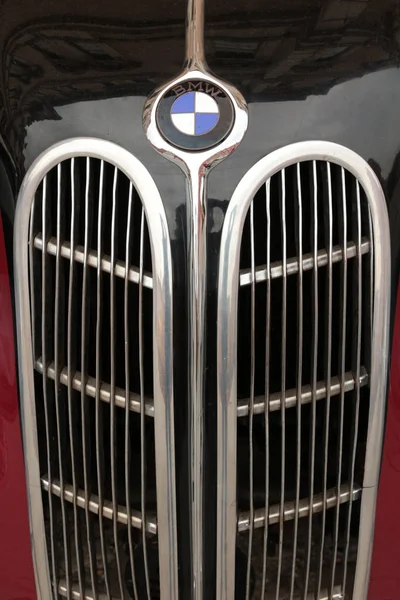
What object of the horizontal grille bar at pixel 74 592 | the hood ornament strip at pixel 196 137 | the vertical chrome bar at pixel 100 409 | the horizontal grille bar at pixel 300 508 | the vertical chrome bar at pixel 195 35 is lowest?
the horizontal grille bar at pixel 74 592

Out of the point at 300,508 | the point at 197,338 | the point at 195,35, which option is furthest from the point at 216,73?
the point at 300,508

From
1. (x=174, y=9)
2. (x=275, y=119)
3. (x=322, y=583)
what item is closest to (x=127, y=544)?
(x=322, y=583)

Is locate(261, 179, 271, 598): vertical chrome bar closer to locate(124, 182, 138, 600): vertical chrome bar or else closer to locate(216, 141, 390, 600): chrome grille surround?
locate(216, 141, 390, 600): chrome grille surround

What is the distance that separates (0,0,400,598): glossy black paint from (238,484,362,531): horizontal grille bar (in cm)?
7

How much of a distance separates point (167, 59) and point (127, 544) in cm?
93

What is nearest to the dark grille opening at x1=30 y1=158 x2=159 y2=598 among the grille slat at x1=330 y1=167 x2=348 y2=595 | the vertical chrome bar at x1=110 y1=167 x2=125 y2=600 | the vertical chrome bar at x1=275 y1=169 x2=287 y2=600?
the vertical chrome bar at x1=110 y1=167 x2=125 y2=600

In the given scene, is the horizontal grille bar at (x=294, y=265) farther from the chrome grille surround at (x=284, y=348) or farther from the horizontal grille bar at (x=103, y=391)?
the horizontal grille bar at (x=103, y=391)

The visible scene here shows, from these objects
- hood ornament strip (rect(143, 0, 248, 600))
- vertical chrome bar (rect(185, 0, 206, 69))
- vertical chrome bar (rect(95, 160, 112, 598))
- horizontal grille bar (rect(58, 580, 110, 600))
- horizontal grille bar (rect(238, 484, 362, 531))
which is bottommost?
horizontal grille bar (rect(58, 580, 110, 600))

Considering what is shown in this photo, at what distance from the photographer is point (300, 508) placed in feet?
4.48

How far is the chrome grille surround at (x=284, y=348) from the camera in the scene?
1.21 m

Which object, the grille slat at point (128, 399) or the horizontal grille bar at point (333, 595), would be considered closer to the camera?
the grille slat at point (128, 399)

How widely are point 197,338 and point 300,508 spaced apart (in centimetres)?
42

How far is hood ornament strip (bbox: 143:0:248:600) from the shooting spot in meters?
1.20

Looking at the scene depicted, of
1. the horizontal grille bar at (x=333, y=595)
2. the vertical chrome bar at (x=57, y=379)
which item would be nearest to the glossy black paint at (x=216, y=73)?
the vertical chrome bar at (x=57, y=379)
